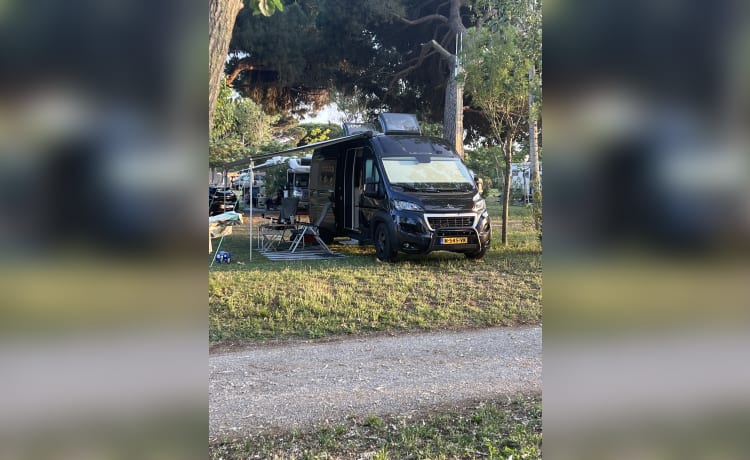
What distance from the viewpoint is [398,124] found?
12.0 metres

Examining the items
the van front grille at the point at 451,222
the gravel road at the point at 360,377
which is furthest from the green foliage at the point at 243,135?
the gravel road at the point at 360,377

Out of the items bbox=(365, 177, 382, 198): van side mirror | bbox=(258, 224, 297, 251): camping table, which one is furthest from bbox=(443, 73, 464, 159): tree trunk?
bbox=(365, 177, 382, 198): van side mirror

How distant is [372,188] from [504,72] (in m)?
3.53

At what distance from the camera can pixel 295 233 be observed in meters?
12.7

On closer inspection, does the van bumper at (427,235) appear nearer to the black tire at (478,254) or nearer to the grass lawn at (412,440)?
the black tire at (478,254)

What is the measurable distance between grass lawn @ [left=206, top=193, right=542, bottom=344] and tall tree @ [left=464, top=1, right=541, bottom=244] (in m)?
3.25

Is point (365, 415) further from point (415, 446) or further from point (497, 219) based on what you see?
point (497, 219)

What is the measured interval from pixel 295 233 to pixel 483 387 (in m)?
8.72

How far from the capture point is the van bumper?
32.3ft

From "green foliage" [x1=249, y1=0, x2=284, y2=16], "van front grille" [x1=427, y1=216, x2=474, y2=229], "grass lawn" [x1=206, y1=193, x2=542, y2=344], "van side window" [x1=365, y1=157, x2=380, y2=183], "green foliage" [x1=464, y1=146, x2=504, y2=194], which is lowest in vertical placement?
"grass lawn" [x1=206, y1=193, x2=542, y2=344]

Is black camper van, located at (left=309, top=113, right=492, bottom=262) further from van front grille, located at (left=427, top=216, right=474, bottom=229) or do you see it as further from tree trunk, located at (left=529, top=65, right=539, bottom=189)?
tree trunk, located at (left=529, top=65, right=539, bottom=189)

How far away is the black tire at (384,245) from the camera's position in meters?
10.3
